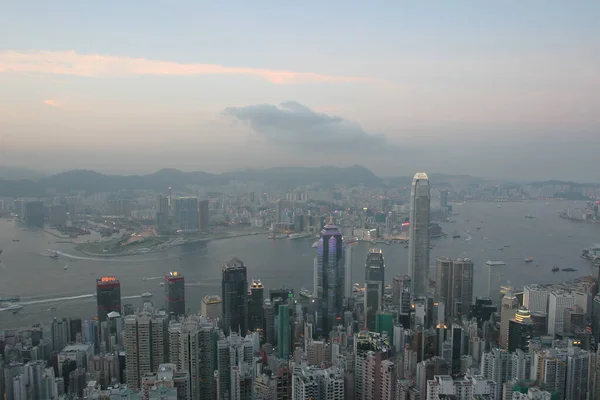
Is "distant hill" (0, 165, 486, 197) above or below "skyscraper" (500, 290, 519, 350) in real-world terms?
above

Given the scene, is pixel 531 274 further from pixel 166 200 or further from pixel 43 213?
pixel 43 213

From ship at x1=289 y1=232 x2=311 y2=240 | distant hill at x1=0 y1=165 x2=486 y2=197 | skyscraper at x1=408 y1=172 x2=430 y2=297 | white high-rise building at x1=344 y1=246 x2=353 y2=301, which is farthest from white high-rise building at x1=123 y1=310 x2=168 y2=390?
ship at x1=289 y1=232 x2=311 y2=240

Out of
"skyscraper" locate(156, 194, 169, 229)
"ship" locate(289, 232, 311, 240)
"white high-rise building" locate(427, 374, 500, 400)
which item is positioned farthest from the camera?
"ship" locate(289, 232, 311, 240)

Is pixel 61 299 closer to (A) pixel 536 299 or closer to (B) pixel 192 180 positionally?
(B) pixel 192 180

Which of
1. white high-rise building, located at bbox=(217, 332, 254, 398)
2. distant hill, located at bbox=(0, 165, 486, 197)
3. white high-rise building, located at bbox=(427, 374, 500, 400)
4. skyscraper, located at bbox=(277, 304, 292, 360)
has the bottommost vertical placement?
skyscraper, located at bbox=(277, 304, 292, 360)

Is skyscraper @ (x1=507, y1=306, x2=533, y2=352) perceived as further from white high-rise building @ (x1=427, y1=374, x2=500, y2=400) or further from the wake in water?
the wake in water

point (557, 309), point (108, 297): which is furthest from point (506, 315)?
point (108, 297)

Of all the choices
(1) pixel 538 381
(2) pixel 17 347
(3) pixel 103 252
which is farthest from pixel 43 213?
(1) pixel 538 381

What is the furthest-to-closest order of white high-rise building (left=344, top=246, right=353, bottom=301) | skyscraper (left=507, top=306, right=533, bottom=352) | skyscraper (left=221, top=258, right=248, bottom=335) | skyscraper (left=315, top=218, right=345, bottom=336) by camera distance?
white high-rise building (left=344, top=246, right=353, bottom=301), skyscraper (left=315, top=218, right=345, bottom=336), skyscraper (left=221, top=258, right=248, bottom=335), skyscraper (left=507, top=306, right=533, bottom=352)
